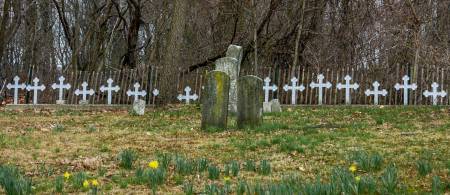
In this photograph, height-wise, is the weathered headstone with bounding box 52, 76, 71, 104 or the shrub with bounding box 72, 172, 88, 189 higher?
the weathered headstone with bounding box 52, 76, 71, 104

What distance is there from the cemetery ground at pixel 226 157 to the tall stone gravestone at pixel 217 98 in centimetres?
32

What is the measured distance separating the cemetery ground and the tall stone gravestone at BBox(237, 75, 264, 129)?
0.25m

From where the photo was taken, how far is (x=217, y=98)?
10828 millimetres

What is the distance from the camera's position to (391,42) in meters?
24.2

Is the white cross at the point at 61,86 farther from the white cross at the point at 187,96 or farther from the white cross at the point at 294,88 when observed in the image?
the white cross at the point at 294,88

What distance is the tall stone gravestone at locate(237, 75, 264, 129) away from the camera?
11000 mm

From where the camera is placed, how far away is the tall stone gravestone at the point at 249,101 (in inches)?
433

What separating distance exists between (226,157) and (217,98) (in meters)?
3.53

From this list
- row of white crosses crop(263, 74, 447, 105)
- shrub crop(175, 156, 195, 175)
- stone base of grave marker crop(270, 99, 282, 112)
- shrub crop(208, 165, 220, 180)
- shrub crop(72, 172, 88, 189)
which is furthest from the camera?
row of white crosses crop(263, 74, 447, 105)

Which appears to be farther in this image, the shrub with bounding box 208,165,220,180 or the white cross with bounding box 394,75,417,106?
the white cross with bounding box 394,75,417,106

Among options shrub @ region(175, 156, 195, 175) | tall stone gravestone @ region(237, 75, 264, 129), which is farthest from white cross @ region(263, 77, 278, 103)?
shrub @ region(175, 156, 195, 175)

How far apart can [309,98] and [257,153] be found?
12.8 meters

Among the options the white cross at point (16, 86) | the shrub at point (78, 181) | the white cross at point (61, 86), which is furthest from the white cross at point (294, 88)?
the shrub at point (78, 181)

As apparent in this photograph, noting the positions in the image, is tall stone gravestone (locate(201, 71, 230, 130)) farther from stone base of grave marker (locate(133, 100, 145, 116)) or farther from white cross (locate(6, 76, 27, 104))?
white cross (locate(6, 76, 27, 104))
